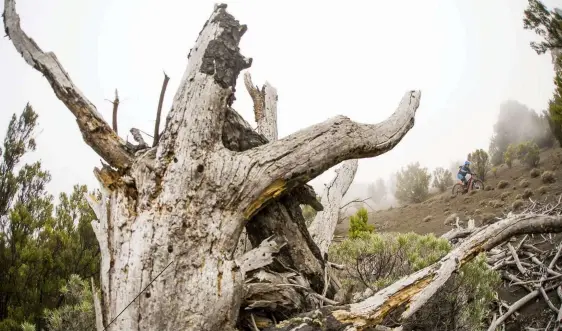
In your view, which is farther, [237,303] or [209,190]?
[209,190]

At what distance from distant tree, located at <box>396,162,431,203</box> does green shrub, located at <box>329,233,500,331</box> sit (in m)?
17.0

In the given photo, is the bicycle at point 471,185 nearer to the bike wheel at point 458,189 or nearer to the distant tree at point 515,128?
the bike wheel at point 458,189

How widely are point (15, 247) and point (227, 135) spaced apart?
4483mm

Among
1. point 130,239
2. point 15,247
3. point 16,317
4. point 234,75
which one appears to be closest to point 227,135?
point 234,75

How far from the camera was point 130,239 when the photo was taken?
5.09 feet

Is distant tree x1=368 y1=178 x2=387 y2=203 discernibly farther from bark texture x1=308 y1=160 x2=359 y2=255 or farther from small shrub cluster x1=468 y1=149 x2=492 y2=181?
bark texture x1=308 y1=160 x2=359 y2=255

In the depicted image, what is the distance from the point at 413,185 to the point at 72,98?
21.7 meters

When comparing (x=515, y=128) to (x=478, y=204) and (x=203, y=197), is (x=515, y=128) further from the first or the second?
(x=203, y=197)

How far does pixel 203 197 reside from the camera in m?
1.67

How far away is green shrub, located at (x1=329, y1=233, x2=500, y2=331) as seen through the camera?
9.13ft

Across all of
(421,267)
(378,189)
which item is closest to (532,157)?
(421,267)

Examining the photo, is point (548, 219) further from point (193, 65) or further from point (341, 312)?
point (193, 65)

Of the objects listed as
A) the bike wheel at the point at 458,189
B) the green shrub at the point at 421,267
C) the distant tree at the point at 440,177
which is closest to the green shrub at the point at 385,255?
the green shrub at the point at 421,267

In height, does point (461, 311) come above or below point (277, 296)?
below
